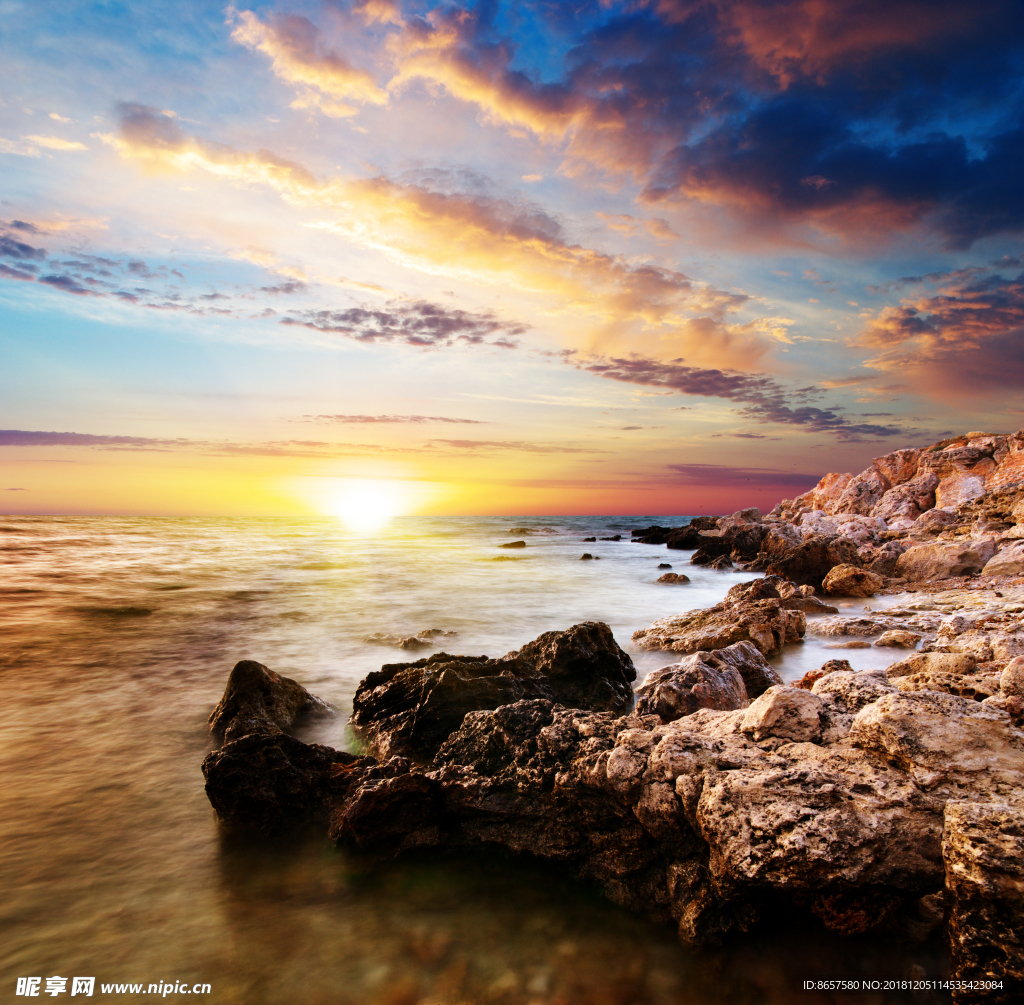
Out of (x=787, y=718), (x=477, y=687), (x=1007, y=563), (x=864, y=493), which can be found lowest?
(x=477, y=687)

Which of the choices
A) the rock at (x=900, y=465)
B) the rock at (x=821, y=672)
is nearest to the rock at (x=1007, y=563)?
the rock at (x=821, y=672)

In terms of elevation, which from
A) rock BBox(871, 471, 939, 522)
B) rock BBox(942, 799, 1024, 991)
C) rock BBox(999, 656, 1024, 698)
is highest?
rock BBox(871, 471, 939, 522)

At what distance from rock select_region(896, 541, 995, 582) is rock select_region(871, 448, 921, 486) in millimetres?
24683

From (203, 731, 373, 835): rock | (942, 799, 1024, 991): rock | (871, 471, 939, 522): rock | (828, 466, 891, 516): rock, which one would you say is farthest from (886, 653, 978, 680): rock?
(828, 466, 891, 516): rock

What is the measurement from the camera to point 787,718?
3463 millimetres

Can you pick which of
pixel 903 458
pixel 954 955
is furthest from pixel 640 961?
pixel 903 458

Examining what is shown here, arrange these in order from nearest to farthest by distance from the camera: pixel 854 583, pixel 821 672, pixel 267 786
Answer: pixel 267 786, pixel 821 672, pixel 854 583

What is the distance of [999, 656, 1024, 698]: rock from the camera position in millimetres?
3783

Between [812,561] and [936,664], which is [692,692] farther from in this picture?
[812,561]

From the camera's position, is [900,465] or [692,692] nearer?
[692,692]

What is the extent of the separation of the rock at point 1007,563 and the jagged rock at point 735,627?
7.24 meters

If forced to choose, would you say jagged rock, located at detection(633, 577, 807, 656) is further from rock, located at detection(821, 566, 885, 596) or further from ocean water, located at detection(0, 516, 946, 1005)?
rock, located at detection(821, 566, 885, 596)

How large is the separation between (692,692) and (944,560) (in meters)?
14.3

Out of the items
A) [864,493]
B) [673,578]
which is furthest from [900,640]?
[864,493]
